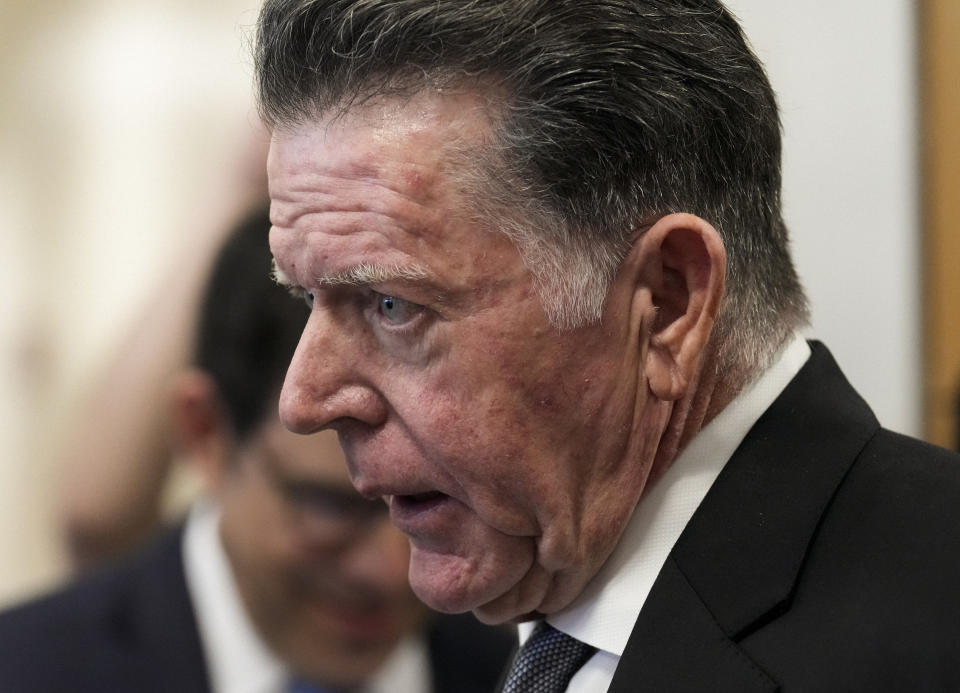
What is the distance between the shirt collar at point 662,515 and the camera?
123cm

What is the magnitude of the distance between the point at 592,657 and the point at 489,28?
0.65 meters

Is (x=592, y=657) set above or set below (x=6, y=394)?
above

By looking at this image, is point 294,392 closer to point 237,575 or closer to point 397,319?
point 397,319

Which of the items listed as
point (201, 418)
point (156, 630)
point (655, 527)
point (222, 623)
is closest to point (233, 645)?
point (222, 623)

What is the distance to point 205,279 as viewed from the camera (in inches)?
99.3

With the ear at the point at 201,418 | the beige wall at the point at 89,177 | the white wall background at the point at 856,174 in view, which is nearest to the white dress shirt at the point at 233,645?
the ear at the point at 201,418

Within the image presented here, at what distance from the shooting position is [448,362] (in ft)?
3.87

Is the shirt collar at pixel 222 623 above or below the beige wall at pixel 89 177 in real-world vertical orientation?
below

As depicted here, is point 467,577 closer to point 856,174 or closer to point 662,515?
point 662,515

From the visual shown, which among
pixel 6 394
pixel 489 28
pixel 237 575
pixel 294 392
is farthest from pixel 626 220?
pixel 6 394

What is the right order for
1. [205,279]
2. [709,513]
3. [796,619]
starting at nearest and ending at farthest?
[796,619], [709,513], [205,279]

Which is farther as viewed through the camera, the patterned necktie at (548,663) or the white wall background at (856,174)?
the white wall background at (856,174)

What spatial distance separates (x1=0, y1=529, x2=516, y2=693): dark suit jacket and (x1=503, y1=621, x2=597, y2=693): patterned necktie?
45.6 inches

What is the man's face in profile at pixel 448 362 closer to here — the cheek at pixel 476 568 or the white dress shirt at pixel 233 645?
the cheek at pixel 476 568
